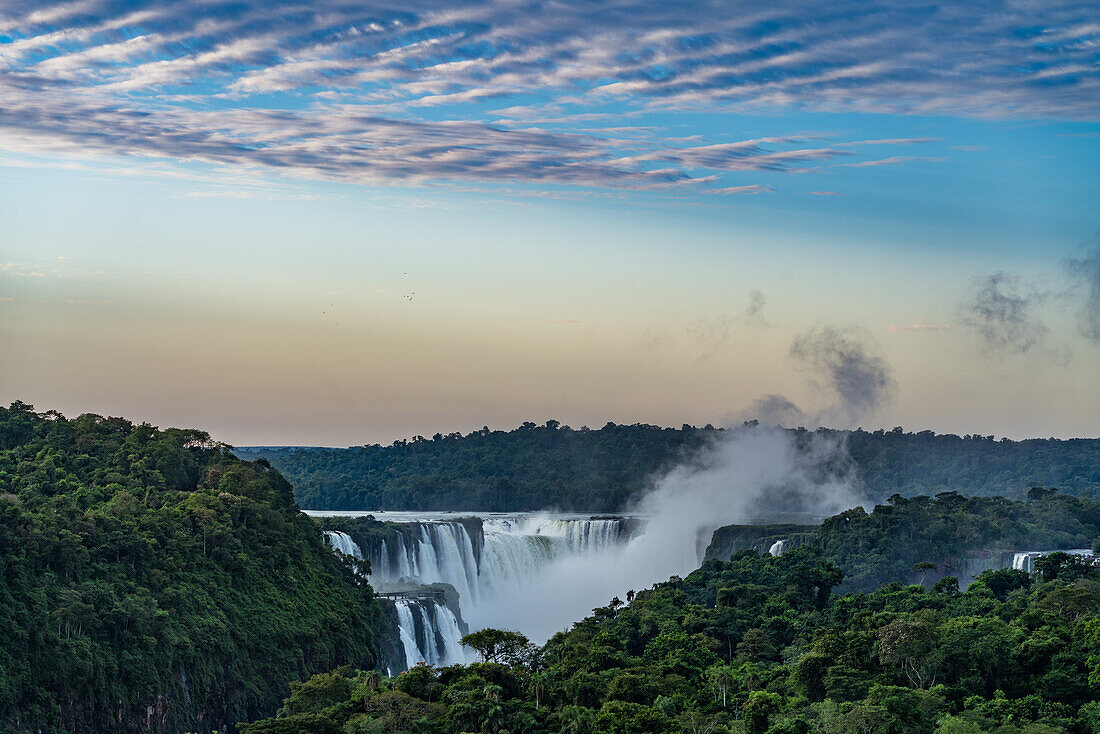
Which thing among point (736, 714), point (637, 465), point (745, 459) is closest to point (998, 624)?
point (736, 714)

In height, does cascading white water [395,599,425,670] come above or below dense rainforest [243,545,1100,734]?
above

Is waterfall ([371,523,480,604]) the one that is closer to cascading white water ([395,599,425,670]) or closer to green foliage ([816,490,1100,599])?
cascading white water ([395,599,425,670])

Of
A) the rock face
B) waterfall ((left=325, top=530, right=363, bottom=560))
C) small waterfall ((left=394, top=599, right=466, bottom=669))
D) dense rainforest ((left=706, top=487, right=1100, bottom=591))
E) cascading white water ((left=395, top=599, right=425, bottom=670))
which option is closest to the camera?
cascading white water ((left=395, top=599, right=425, bottom=670))

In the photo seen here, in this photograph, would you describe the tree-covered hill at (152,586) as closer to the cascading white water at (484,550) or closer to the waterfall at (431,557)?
the waterfall at (431,557)

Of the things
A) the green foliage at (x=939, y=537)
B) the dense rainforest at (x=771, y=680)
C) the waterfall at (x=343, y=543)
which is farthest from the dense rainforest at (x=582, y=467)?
the dense rainforest at (x=771, y=680)

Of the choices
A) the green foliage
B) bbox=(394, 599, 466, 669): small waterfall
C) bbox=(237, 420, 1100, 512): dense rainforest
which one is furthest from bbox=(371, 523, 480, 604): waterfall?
bbox=(237, 420, 1100, 512): dense rainforest
